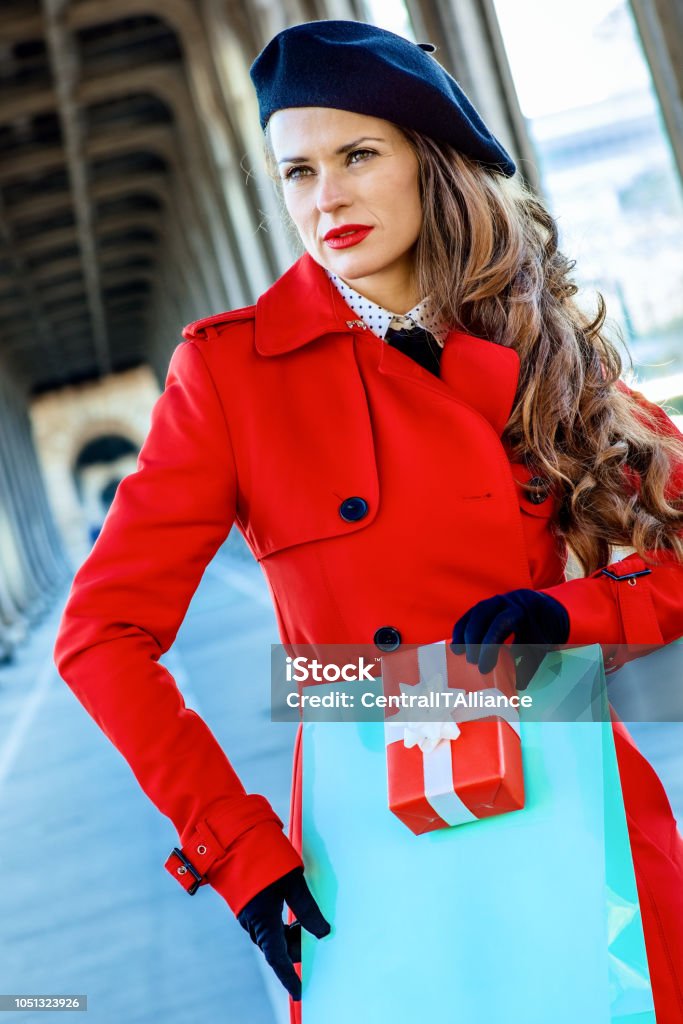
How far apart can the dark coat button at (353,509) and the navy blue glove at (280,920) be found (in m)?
0.39

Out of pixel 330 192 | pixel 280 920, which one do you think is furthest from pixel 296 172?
pixel 280 920

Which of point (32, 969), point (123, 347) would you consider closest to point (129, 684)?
point (32, 969)

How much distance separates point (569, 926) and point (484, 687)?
9.2 inches

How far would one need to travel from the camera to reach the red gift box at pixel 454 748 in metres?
1.17

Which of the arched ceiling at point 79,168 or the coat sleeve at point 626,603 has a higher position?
Answer: the arched ceiling at point 79,168

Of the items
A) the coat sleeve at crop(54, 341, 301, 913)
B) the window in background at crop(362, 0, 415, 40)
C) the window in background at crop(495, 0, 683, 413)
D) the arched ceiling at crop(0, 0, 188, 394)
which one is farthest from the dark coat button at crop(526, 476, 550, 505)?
the arched ceiling at crop(0, 0, 188, 394)

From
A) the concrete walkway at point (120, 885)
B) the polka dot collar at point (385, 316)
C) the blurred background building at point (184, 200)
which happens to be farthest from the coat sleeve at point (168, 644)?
the concrete walkway at point (120, 885)

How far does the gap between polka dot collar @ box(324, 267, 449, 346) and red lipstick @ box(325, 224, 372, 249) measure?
6cm

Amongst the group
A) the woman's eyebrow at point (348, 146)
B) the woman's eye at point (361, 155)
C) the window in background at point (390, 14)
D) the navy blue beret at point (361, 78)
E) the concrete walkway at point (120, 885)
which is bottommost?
the concrete walkway at point (120, 885)

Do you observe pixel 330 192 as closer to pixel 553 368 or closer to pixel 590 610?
pixel 553 368

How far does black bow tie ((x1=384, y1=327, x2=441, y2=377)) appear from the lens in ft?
5.16

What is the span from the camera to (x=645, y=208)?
16.0ft

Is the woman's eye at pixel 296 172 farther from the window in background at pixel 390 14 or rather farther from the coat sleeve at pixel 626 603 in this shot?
the window in background at pixel 390 14

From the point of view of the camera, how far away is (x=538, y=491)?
1.47 meters
